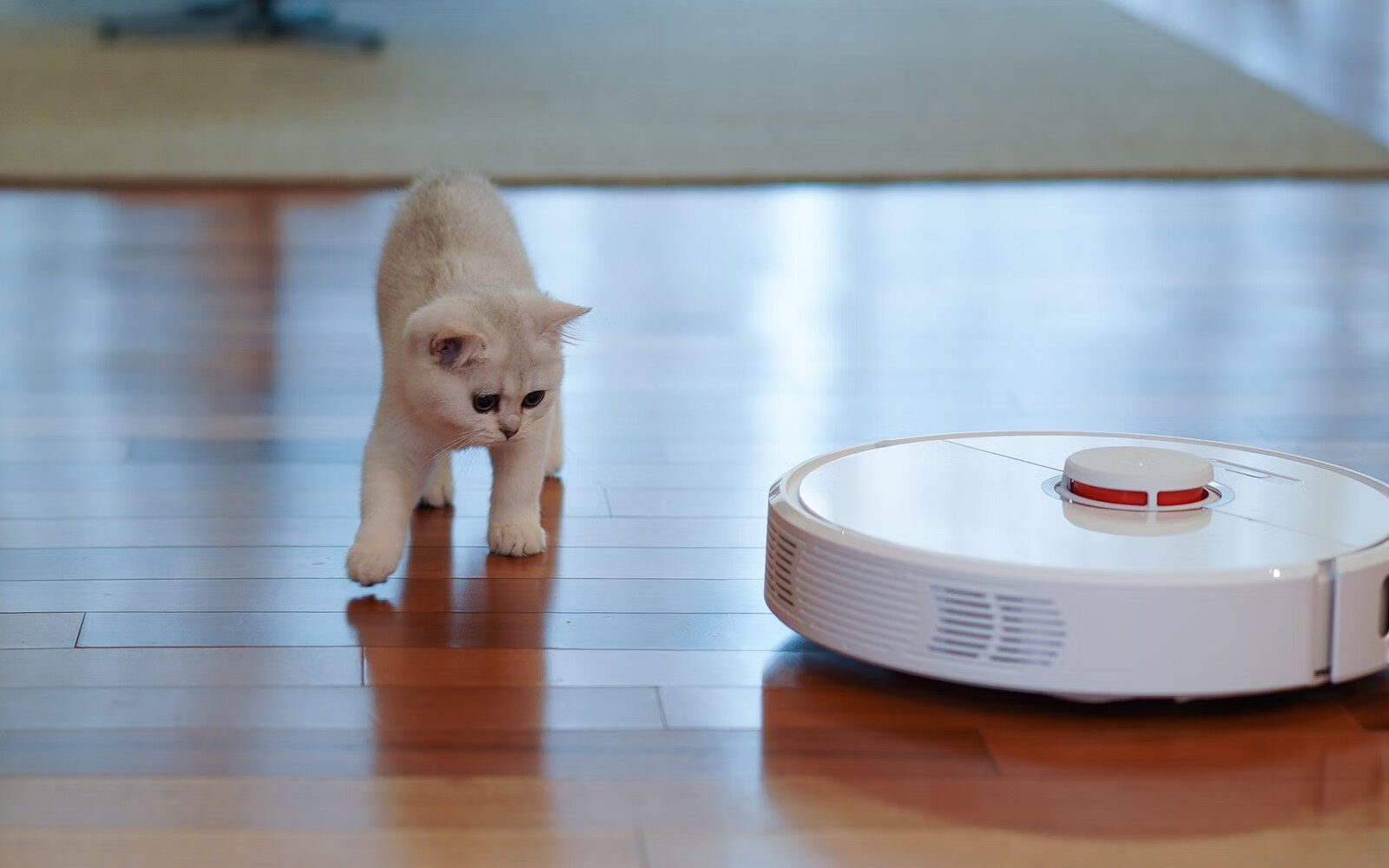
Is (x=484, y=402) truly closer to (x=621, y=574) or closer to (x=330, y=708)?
(x=621, y=574)

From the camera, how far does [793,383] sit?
2.92 meters

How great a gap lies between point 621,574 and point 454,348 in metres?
0.34

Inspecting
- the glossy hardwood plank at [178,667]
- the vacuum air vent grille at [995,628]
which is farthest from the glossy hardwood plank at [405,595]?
the vacuum air vent grille at [995,628]

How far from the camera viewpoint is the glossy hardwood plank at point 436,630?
5.94ft

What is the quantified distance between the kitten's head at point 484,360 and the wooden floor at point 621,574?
200 millimetres

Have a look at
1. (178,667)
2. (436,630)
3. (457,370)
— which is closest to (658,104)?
(457,370)

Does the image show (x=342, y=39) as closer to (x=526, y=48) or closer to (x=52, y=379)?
(x=526, y=48)

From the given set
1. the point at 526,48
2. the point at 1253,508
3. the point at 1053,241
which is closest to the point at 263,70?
the point at 526,48

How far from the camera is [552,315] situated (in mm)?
1948

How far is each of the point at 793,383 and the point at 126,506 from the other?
44.9 inches

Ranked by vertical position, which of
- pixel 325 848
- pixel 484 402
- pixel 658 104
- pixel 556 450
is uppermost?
A: pixel 658 104

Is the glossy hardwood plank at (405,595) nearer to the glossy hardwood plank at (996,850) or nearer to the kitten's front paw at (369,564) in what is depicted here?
the kitten's front paw at (369,564)

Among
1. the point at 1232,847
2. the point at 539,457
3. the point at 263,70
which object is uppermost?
the point at 263,70

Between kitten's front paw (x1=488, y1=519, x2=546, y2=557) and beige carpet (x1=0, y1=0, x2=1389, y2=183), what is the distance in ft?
8.63
